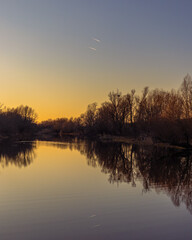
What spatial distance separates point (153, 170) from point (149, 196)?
766 cm

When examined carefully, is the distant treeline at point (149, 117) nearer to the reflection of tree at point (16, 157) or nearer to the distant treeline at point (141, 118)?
the distant treeline at point (141, 118)

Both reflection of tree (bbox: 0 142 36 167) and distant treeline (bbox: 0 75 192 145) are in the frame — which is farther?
distant treeline (bbox: 0 75 192 145)

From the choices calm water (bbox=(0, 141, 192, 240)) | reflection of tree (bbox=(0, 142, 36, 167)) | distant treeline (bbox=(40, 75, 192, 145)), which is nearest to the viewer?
calm water (bbox=(0, 141, 192, 240))

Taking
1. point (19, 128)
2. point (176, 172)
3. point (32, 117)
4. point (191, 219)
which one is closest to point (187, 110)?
point (176, 172)

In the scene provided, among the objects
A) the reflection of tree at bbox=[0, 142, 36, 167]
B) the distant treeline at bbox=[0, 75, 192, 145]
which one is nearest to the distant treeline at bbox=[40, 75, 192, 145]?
the distant treeline at bbox=[0, 75, 192, 145]

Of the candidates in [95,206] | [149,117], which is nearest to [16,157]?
[95,206]

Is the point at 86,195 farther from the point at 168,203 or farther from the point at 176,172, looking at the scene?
the point at 176,172

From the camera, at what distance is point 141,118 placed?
70375mm

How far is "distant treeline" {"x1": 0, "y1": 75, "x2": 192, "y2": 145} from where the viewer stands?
42.1 meters

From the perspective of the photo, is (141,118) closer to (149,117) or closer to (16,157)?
(149,117)

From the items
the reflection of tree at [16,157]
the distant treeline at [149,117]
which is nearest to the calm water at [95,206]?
the reflection of tree at [16,157]

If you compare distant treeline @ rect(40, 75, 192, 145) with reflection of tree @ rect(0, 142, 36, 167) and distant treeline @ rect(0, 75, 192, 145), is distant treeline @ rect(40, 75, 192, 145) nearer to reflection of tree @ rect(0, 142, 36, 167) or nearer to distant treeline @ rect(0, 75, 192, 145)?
distant treeline @ rect(0, 75, 192, 145)

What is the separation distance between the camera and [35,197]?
11.7 metres

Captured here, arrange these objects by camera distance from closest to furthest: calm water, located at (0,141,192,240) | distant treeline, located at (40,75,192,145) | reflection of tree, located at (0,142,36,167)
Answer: calm water, located at (0,141,192,240) → reflection of tree, located at (0,142,36,167) → distant treeline, located at (40,75,192,145)
